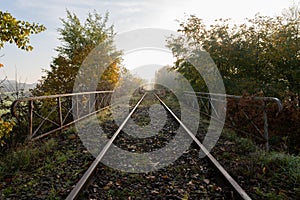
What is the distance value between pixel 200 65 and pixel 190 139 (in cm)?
827

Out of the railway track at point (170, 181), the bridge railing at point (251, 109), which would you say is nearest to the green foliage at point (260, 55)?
the bridge railing at point (251, 109)

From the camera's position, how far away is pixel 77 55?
587 inches

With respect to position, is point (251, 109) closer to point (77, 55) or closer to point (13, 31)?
point (13, 31)

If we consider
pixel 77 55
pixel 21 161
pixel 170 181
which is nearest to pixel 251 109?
pixel 170 181

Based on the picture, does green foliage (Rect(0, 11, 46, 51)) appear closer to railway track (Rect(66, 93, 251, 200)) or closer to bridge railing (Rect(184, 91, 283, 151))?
railway track (Rect(66, 93, 251, 200))

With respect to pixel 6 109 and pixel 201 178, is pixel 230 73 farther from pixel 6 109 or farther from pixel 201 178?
pixel 6 109

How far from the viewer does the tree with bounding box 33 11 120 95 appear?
13453 mm

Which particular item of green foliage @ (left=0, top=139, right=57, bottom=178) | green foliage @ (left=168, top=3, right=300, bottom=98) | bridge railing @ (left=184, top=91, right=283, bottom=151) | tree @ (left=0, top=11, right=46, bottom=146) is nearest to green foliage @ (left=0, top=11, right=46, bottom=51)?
tree @ (left=0, top=11, right=46, bottom=146)

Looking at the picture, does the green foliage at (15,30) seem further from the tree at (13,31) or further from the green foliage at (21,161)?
the green foliage at (21,161)

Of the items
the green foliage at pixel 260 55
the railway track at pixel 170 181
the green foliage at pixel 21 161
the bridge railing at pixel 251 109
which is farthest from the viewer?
the green foliage at pixel 260 55

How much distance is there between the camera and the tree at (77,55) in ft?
44.1

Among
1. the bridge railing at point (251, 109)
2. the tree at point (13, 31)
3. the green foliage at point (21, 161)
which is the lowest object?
the green foliage at point (21, 161)

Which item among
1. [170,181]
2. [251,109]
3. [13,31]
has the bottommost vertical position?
[170,181]

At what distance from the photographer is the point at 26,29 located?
13.4 feet
